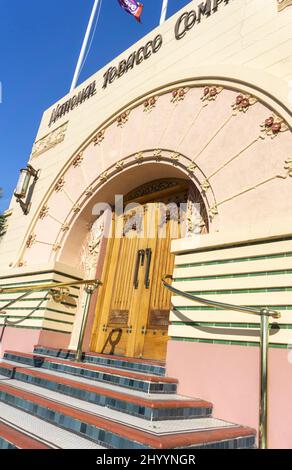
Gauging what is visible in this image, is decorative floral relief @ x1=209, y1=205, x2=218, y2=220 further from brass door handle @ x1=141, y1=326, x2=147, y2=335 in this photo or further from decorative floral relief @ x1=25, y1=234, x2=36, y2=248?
decorative floral relief @ x1=25, y1=234, x2=36, y2=248

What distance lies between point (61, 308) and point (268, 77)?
492cm

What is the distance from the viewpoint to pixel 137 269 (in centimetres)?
551

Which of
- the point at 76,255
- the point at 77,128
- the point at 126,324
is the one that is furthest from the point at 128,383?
the point at 77,128

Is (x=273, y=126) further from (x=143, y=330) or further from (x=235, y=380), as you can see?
(x=143, y=330)

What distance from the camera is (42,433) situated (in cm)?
236

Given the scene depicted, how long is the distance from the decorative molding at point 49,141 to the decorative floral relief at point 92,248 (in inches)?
122

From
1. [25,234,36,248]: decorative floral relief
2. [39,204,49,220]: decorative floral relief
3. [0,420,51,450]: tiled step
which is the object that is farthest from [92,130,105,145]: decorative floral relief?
[0,420,51,450]: tiled step

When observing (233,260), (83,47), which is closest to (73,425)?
(233,260)

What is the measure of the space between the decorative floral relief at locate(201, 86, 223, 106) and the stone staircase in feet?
12.5

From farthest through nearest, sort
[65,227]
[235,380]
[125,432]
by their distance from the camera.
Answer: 1. [65,227]
2. [235,380]
3. [125,432]

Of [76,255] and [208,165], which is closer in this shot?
[208,165]

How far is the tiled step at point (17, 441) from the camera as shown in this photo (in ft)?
6.87

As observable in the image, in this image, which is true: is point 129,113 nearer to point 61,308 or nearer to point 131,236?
point 131,236

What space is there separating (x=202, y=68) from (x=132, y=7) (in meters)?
5.22
